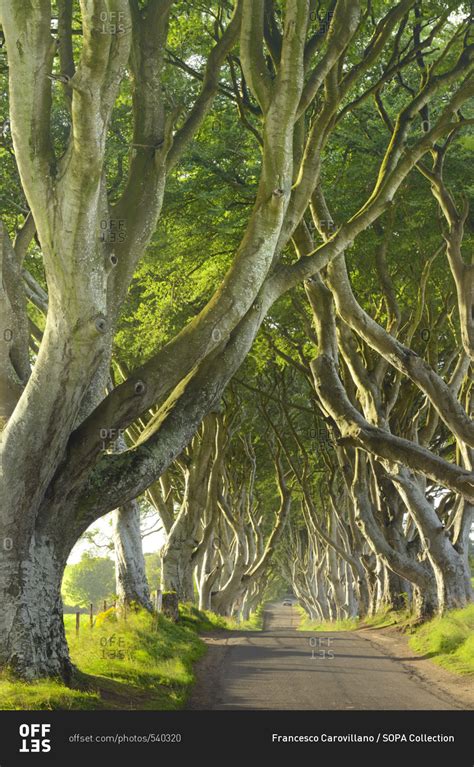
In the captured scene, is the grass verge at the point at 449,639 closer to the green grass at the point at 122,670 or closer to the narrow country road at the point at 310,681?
the narrow country road at the point at 310,681

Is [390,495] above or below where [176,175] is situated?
below

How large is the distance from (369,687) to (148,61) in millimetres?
8891

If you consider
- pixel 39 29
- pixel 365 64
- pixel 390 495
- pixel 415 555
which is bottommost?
pixel 415 555

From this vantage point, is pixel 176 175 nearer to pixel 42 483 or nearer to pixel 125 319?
pixel 125 319

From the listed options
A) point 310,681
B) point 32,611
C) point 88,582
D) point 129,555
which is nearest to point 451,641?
point 310,681

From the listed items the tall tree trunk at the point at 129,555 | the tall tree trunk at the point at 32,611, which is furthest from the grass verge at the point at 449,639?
the tall tree trunk at the point at 32,611

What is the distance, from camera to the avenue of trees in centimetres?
870

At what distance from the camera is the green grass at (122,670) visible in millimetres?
8102

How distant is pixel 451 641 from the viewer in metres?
16.0

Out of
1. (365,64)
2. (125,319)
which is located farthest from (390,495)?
(365,64)

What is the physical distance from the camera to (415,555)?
2259 centimetres
